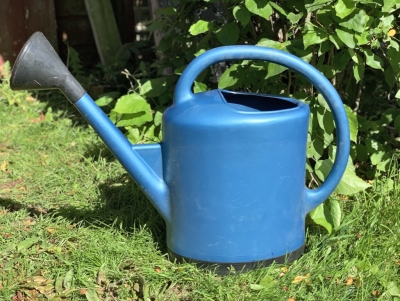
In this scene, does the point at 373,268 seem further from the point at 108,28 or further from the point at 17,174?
the point at 108,28

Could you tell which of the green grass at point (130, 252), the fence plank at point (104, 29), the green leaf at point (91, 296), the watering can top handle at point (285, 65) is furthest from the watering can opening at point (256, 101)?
the fence plank at point (104, 29)

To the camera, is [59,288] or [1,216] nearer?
[59,288]

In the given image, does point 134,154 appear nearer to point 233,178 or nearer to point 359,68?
point 233,178

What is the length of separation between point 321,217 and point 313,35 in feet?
2.10

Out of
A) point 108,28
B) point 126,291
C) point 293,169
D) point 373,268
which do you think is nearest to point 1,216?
point 126,291

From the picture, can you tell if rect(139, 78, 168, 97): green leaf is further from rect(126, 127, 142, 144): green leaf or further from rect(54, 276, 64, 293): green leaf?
rect(54, 276, 64, 293): green leaf

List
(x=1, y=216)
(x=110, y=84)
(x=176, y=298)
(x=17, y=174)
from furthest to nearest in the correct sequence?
(x=110, y=84) < (x=17, y=174) < (x=1, y=216) < (x=176, y=298)

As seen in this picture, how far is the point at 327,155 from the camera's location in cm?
255

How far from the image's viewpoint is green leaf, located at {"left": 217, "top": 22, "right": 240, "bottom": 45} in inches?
94.6

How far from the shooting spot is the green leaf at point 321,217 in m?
2.14

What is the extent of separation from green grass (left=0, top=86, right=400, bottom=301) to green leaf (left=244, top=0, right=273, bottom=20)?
2.59ft

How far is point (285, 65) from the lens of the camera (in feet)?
6.16

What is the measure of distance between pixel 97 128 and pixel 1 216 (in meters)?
0.76

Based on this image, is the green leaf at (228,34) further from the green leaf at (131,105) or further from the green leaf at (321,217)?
the green leaf at (321,217)
